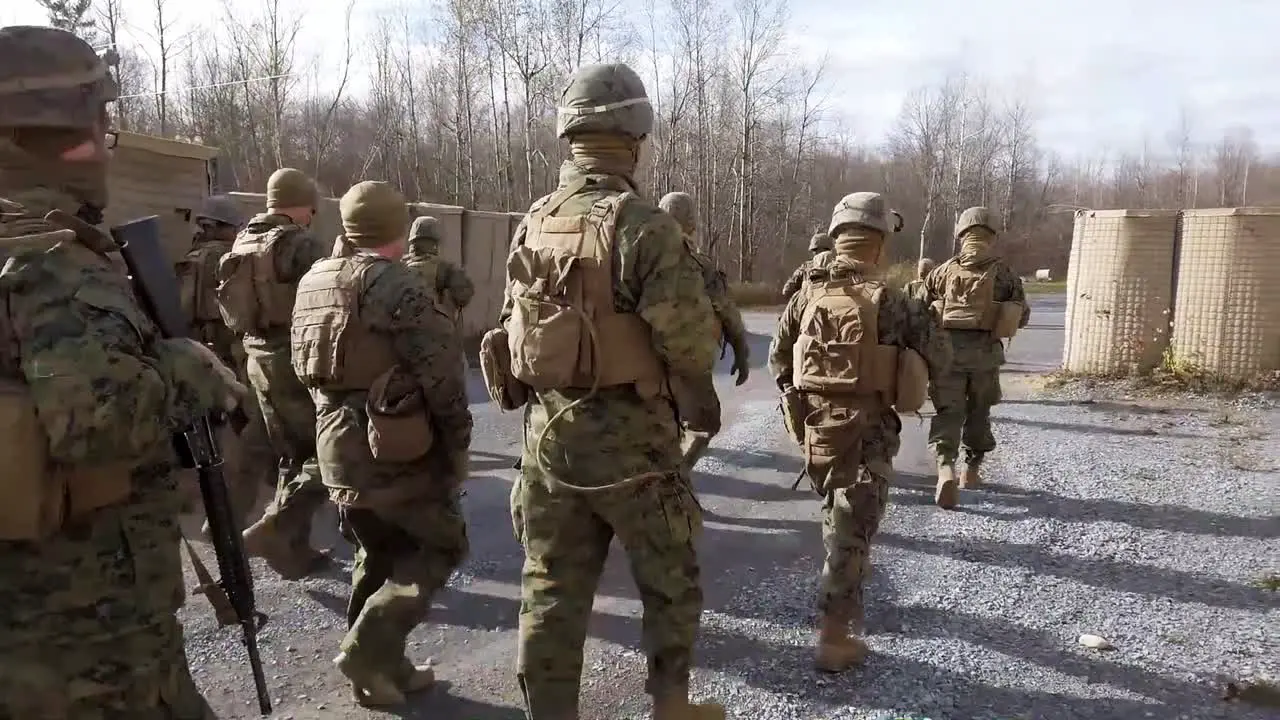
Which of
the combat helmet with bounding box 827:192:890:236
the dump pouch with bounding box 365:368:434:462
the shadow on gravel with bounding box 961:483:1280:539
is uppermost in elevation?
the combat helmet with bounding box 827:192:890:236

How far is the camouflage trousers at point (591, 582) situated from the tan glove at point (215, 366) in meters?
1.14

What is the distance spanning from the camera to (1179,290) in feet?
34.7

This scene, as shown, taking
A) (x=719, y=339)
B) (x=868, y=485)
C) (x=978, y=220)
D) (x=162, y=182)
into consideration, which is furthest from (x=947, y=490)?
(x=162, y=182)

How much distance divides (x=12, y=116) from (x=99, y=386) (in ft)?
2.17

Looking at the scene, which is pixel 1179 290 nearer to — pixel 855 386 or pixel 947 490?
pixel 947 490

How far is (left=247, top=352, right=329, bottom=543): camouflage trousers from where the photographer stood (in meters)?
4.54

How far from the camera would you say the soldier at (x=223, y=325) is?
5121 millimetres

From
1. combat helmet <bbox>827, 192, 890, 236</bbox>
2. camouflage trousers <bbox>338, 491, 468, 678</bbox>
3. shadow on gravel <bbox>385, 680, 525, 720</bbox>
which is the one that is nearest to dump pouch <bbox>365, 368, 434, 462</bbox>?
camouflage trousers <bbox>338, 491, 468, 678</bbox>

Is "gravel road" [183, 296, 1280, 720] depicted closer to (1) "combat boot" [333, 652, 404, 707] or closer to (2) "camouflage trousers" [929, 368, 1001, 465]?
(1) "combat boot" [333, 652, 404, 707]

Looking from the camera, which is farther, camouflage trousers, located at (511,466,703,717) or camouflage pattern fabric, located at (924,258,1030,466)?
camouflage pattern fabric, located at (924,258,1030,466)

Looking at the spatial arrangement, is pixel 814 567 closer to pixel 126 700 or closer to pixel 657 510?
pixel 657 510

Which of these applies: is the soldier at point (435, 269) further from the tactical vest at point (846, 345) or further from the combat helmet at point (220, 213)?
the tactical vest at point (846, 345)

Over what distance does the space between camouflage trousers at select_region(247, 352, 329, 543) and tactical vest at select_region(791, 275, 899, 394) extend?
8.35 feet

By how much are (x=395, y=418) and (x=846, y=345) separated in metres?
2.00
